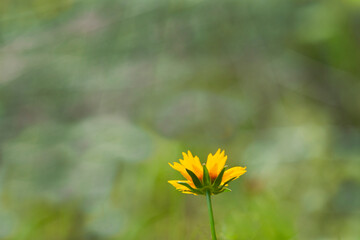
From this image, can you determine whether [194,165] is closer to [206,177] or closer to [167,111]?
[206,177]

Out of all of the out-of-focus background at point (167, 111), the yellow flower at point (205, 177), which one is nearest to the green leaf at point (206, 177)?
the yellow flower at point (205, 177)

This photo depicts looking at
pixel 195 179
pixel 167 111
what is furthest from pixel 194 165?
pixel 167 111

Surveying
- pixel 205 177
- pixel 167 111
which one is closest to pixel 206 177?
pixel 205 177

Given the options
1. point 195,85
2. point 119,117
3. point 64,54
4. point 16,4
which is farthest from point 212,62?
point 16,4

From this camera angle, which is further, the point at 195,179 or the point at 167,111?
the point at 167,111

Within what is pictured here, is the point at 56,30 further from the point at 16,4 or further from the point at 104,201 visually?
the point at 104,201

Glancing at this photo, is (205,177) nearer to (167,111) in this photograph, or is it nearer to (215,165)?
(215,165)

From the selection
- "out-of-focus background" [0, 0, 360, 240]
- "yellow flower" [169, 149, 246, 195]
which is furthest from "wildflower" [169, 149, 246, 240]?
"out-of-focus background" [0, 0, 360, 240]

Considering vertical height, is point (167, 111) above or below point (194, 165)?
above

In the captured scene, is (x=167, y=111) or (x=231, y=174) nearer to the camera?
(x=231, y=174)
